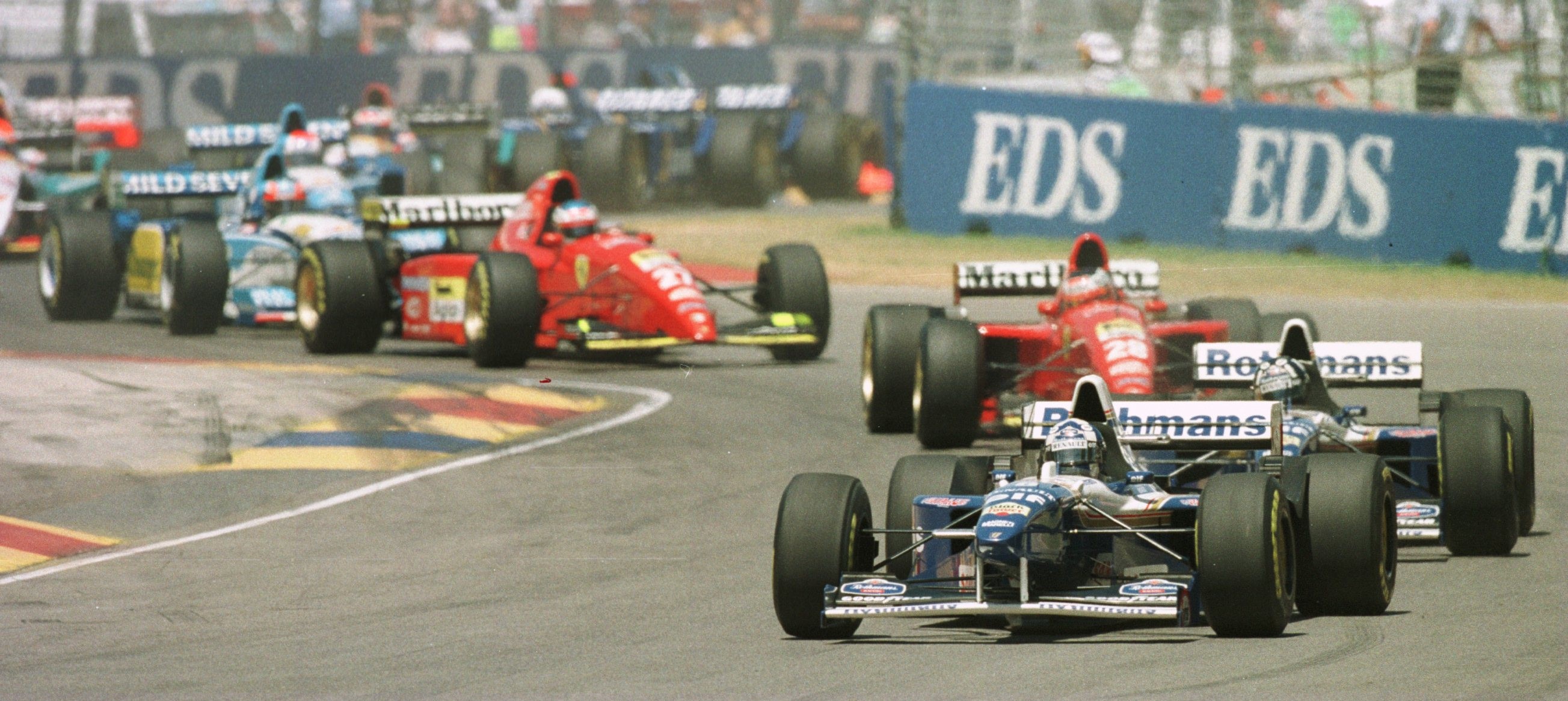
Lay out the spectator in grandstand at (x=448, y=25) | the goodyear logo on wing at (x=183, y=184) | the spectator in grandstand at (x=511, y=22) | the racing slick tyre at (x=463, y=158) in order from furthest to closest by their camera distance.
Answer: the spectator in grandstand at (x=511, y=22) < the spectator in grandstand at (x=448, y=25) < the racing slick tyre at (x=463, y=158) < the goodyear logo on wing at (x=183, y=184)

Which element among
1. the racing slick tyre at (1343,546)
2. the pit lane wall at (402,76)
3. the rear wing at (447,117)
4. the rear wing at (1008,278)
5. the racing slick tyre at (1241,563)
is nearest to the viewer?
the racing slick tyre at (1241,563)

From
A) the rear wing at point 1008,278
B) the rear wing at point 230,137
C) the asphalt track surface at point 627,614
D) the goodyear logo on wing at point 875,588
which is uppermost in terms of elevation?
the rear wing at point 230,137

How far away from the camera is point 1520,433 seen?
33.2ft

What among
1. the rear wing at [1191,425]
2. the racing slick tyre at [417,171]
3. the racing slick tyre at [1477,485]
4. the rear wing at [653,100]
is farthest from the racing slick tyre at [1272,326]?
the rear wing at [653,100]

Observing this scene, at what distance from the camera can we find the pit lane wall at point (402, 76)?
3666 centimetres

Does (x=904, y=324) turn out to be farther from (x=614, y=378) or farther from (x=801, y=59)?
(x=801, y=59)

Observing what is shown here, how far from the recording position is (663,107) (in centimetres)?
3378

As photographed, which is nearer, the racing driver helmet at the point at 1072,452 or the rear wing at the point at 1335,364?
the racing driver helmet at the point at 1072,452

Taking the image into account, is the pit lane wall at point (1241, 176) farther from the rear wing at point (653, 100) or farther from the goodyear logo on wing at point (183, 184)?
the goodyear logo on wing at point (183, 184)

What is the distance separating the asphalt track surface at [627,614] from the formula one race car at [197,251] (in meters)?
5.92

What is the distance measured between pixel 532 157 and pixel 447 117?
1.50 metres

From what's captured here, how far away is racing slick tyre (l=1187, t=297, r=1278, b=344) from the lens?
14.2 m

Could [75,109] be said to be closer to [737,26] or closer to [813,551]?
[737,26]

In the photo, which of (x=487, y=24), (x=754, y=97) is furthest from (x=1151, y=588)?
(x=487, y=24)
